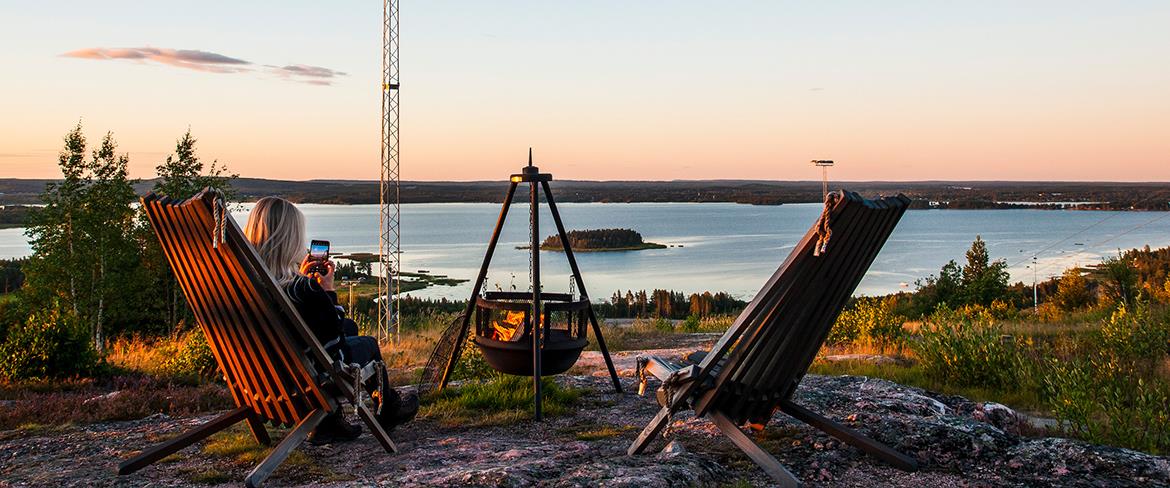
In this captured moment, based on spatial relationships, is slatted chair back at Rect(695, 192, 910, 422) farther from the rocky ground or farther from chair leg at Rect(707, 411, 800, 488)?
the rocky ground

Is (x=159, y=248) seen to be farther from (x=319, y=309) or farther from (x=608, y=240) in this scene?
(x=608, y=240)

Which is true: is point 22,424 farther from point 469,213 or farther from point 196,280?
point 469,213

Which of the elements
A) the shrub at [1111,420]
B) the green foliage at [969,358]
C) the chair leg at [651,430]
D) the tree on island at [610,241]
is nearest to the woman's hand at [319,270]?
the chair leg at [651,430]

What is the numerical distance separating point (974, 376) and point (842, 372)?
1089 millimetres

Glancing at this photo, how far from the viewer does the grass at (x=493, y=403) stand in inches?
202

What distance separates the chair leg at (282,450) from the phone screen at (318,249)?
2.43ft

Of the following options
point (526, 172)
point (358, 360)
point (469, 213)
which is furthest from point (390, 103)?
point (469, 213)

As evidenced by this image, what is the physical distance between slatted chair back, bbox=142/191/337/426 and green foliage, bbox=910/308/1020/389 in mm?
4918

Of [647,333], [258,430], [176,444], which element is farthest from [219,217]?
[647,333]

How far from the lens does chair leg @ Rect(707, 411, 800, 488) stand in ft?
11.6

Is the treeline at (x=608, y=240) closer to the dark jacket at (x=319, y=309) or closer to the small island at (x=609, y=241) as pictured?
the small island at (x=609, y=241)

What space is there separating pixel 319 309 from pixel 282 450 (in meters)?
0.66

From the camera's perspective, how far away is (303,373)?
3.75 meters

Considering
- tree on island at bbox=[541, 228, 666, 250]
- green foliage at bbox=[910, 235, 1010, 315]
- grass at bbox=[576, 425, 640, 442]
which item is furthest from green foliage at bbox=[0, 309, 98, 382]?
tree on island at bbox=[541, 228, 666, 250]
